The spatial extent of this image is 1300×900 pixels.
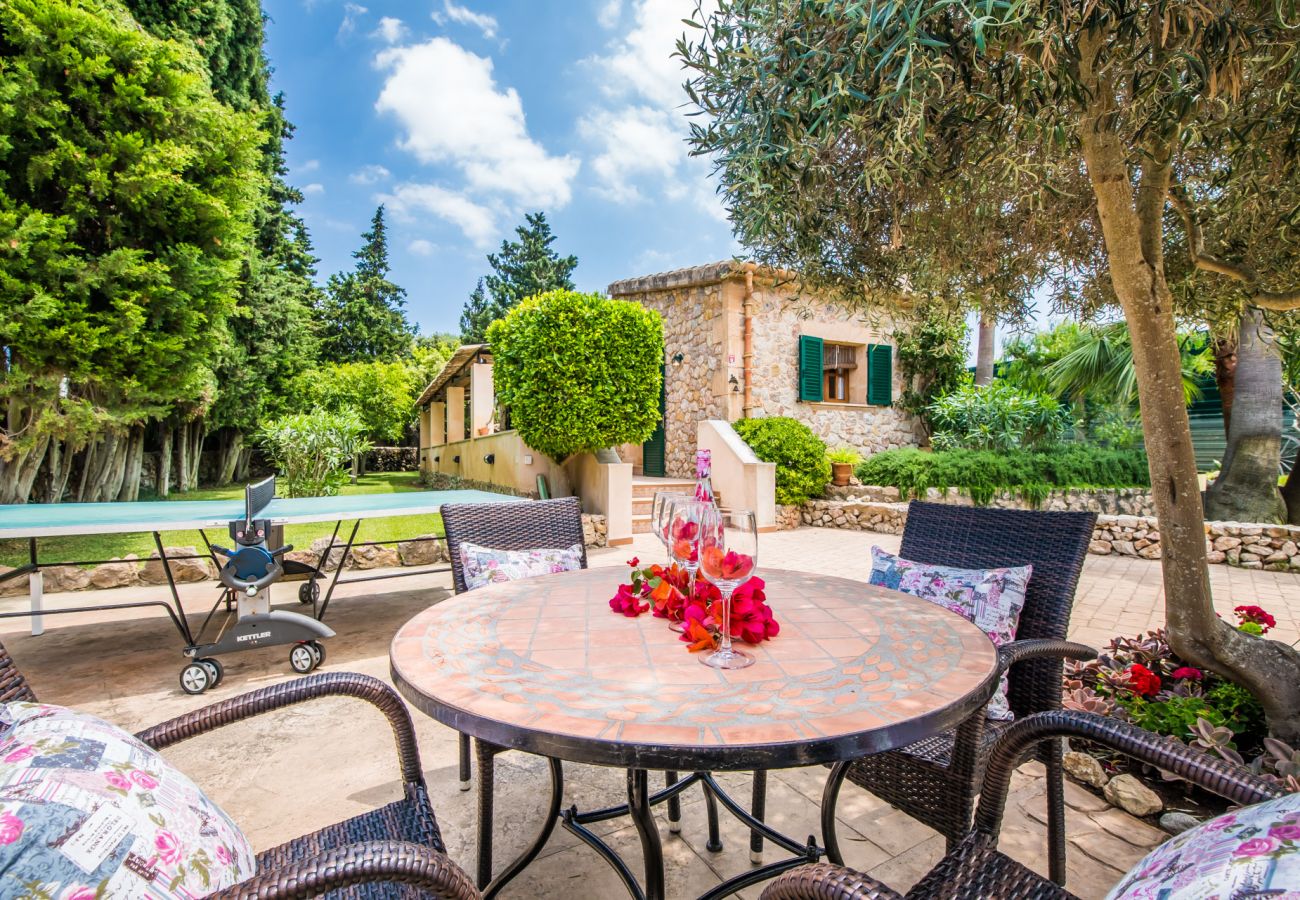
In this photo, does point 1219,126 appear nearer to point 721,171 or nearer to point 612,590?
point 721,171

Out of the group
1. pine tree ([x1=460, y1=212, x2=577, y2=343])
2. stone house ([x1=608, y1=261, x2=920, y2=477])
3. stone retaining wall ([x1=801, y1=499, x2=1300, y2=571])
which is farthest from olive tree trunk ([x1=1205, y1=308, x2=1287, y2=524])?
pine tree ([x1=460, y1=212, x2=577, y2=343])

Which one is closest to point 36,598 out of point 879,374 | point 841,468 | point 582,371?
point 582,371

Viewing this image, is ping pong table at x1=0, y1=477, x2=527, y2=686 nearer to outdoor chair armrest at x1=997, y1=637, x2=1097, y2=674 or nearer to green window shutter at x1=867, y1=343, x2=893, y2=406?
outdoor chair armrest at x1=997, y1=637, x2=1097, y2=674

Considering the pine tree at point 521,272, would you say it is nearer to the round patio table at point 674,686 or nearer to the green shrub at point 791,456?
the green shrub at point 791,456

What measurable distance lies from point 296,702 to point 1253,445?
9.13m

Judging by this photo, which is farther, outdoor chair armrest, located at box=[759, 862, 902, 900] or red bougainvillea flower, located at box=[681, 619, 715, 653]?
red bougainvillea flower, located at box=[681, 619, 715, 653]

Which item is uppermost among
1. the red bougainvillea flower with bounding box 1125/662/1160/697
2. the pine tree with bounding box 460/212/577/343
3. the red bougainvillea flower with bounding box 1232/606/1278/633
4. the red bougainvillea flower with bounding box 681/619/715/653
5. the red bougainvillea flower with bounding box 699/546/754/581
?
the pine tree with bounding box 460/212/577/343

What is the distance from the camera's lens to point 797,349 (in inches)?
447

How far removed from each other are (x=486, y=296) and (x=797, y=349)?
26039 mm

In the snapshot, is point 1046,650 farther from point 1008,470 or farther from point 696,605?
point 1008,470

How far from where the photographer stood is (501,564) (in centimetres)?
253

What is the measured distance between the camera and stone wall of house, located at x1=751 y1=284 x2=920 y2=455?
10953 millimetres

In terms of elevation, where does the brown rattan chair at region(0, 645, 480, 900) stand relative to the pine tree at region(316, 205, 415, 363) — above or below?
below

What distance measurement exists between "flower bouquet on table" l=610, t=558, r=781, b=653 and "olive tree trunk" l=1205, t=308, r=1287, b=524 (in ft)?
25.6
